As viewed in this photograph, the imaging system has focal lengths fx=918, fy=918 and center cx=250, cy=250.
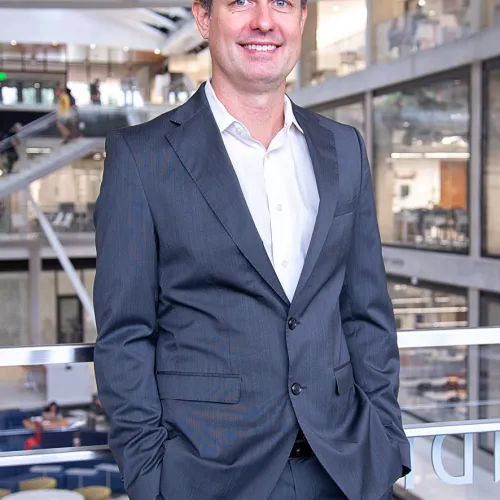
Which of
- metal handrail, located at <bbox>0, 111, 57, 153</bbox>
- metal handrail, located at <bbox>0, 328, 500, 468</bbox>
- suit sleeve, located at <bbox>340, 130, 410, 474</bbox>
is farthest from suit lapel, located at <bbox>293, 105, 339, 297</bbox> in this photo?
metal handrail, located at <bbox>0, 111, 57, 153</bbox>

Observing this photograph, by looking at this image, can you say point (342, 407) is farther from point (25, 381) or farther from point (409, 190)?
point (25, 381)

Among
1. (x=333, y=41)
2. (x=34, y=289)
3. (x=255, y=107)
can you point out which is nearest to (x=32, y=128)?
(x=34, y=289)

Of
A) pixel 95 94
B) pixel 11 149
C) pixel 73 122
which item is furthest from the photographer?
pixel 95 94

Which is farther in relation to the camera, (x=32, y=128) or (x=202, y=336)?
(x=32, y=128)

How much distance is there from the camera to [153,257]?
73.0 inches

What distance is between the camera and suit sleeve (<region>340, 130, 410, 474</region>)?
6.72 ft

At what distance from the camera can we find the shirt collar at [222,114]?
193 centimetres

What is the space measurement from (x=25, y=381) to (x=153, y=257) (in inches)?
753

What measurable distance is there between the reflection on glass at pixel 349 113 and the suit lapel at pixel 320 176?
17.1 m

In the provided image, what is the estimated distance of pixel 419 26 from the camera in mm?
16375

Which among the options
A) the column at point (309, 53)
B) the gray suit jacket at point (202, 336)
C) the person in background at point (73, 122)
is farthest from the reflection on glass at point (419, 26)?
the gray suit jacket at point (202, 336)

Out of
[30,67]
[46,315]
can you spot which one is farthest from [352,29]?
[30,67]

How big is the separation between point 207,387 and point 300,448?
0.24 metres

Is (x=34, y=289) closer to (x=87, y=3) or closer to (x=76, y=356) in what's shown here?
(x=87, y=3)
